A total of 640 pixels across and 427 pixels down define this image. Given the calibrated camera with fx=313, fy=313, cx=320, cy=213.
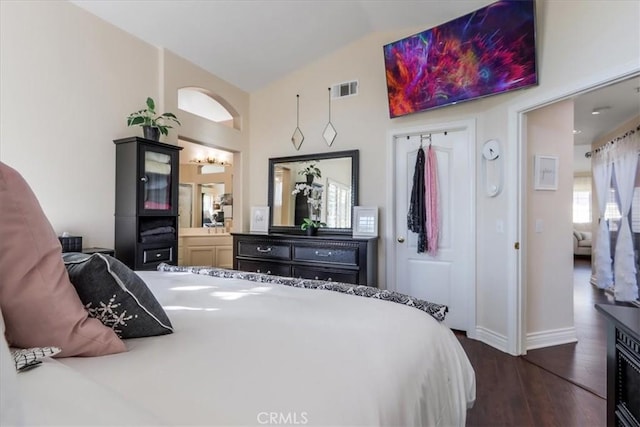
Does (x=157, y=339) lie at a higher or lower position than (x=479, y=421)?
higher

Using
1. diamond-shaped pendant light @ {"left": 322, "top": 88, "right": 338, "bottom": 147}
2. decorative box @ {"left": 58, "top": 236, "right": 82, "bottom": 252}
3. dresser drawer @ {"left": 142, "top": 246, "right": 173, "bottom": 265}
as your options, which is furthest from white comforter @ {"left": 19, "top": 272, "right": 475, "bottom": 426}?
diamond-shaped pendant light @ {"left": 322, "top": 88, "right": 338, "bottom": 147}

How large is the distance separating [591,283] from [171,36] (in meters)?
7.05

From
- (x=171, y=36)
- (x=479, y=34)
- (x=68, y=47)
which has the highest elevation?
(x=171, y=36)

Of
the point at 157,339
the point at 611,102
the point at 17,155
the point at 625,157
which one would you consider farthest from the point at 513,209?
the point at 17,155

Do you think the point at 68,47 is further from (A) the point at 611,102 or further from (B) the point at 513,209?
(A) the point at 611,102

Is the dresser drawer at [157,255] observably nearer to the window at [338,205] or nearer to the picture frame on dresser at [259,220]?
the picture frame on dresser at [259,220]

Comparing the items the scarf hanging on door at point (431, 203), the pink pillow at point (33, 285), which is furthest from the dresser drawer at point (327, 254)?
the pink pillow at point (33, 285)

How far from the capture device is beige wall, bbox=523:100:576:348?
280 cm

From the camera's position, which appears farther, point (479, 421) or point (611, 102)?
point (611, 102)

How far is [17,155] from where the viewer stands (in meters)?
2.20

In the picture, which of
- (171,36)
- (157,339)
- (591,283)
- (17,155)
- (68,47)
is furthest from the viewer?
(591,283)

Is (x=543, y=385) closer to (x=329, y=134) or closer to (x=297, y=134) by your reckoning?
(x=329, y=134)

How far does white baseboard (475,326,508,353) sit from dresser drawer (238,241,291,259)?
2019mm

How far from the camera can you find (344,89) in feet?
12.2
